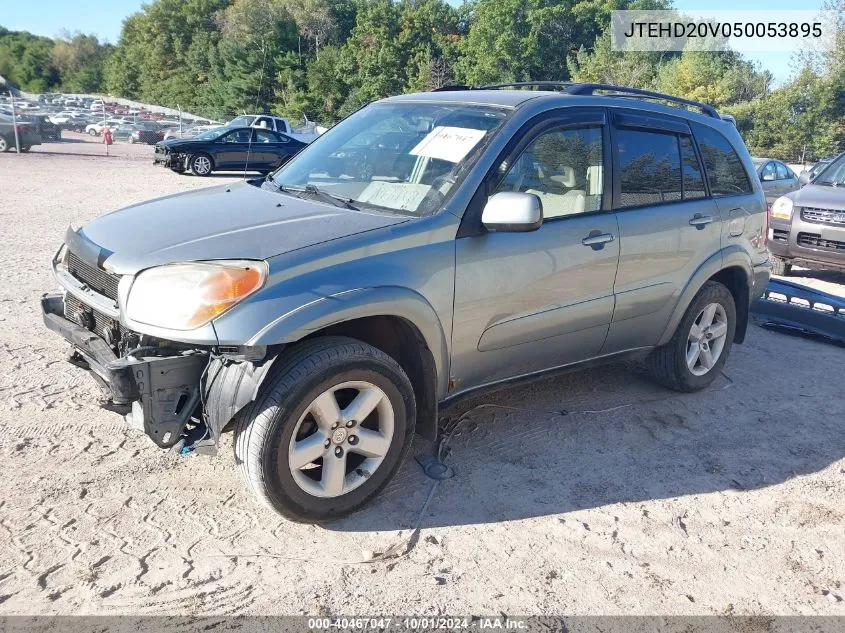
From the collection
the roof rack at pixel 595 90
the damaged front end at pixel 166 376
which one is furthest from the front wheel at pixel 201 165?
the damaged front end at pixel 166 376

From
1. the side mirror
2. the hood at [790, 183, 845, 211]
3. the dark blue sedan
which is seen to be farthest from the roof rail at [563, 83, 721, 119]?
the dark blue sedan

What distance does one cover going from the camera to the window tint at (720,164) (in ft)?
16.2

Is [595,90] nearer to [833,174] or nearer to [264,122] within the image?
[833,174]

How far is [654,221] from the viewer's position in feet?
14.5

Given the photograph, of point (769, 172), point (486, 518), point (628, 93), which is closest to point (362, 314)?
point (486, 518)

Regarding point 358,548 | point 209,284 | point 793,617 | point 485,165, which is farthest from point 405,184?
point 793,617

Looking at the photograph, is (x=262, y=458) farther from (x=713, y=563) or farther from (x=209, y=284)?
(x=713, y=563)

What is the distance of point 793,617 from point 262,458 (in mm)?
2185

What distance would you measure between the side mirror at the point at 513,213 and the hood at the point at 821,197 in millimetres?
6923

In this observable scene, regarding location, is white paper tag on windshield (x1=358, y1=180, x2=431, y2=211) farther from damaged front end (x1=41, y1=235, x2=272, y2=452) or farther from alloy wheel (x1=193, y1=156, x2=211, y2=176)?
alloy wheel (x1=193, y1=156, x2=211, y2=176)

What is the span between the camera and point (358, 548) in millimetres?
3156

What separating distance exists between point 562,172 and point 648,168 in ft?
2.48

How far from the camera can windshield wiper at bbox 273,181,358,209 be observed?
3.71m

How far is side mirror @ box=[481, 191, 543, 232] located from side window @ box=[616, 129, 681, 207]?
3.35ft
